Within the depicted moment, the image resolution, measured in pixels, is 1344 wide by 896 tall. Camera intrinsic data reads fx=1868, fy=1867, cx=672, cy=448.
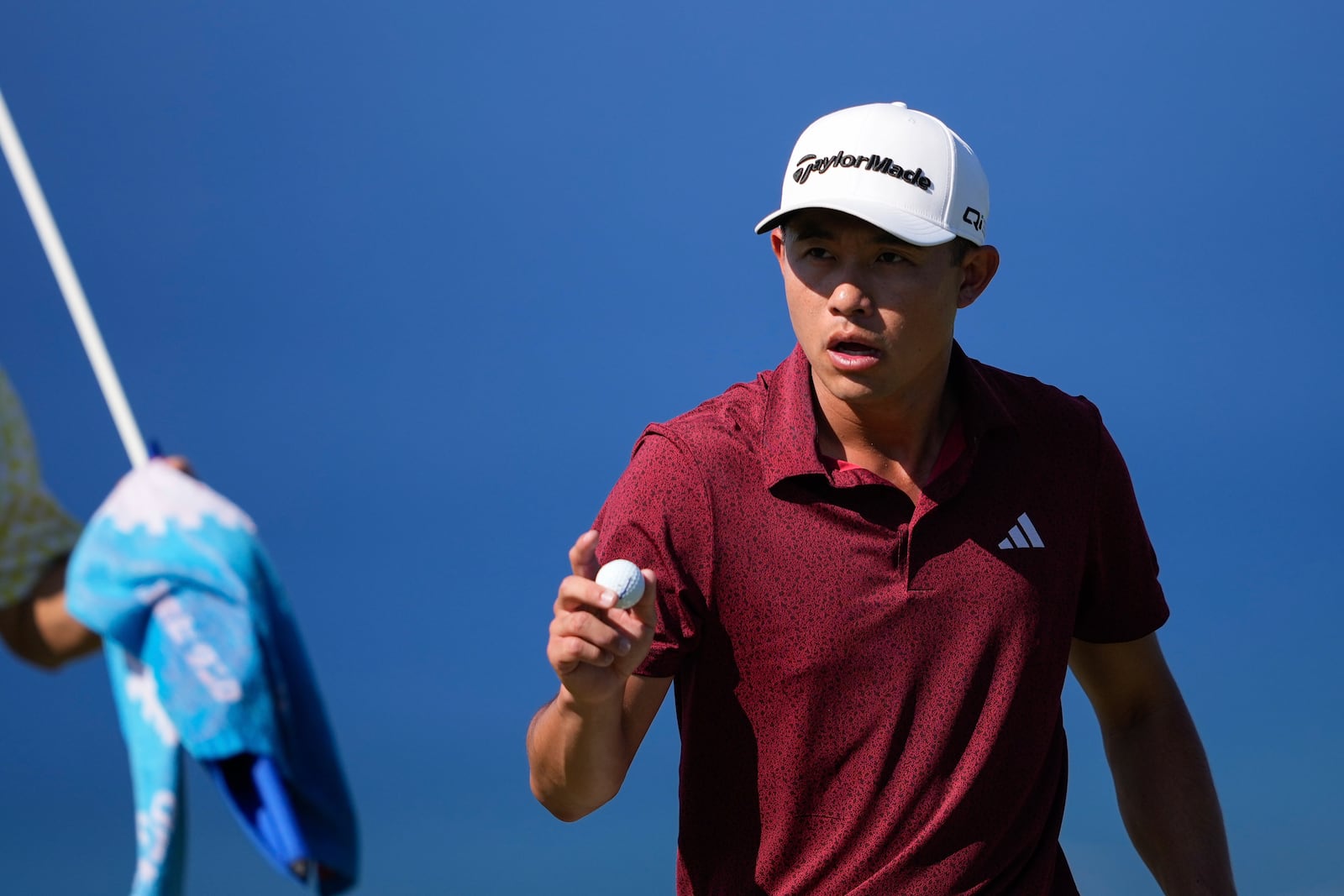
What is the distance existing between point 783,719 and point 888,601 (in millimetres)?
174

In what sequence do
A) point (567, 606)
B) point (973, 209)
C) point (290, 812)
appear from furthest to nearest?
point (973, 209), point (567, 606), point (290, 812)

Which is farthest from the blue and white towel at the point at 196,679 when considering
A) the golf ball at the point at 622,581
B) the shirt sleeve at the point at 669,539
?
the shirt sleeve at the point at 669,539

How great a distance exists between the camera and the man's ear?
7.21 ft

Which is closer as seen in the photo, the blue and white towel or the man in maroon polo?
the blue and white towel

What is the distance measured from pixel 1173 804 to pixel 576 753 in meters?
0.80

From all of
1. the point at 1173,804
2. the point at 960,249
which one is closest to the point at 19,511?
the point at 960,249

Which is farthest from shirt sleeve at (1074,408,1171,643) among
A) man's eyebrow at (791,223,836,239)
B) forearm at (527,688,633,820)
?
forearm at (527,688,633,820)

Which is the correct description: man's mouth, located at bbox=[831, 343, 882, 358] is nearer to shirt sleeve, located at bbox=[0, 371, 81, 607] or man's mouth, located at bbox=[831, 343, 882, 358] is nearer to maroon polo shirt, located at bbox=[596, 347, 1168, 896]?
maroon polo shirt, located at bbox=[596, 347, 1168, 896]

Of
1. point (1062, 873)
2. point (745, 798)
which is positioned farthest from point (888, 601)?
point (1062, 873)

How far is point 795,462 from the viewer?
207 cm

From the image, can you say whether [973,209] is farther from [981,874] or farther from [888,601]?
[981,874]

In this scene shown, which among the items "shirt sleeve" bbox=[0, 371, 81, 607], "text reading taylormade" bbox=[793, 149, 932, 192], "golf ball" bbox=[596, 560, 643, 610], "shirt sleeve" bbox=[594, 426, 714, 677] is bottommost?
"shirt sleeve" bbox=[0, 371, 81, 607]

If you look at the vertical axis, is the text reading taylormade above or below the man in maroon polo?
above

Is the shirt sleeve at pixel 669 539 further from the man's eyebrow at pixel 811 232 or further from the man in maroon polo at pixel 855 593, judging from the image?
the man's eyebrow at pixel 811 232
